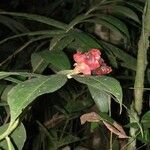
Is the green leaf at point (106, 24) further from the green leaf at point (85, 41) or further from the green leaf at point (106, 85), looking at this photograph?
the green leaf at point (106, 85)

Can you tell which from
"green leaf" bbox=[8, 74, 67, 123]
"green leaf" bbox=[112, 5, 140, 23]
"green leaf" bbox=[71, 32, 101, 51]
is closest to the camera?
"green leaf" bbox=[8, 74, 67, 123]

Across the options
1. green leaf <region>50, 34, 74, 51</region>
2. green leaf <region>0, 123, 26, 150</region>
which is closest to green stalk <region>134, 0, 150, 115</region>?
green leaf <region>50, 34, 74, 51</region>

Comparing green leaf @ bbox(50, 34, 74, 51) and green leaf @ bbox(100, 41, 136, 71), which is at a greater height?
green leaf @ bbox(50, 34, 74, 51)

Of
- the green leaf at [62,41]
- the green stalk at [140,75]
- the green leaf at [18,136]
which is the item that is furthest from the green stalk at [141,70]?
the green leaf at [18,136]

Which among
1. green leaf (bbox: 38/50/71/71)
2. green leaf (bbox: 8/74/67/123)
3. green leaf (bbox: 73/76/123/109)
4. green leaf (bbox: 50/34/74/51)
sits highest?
green leaf (bbox: 8/74/67/123)

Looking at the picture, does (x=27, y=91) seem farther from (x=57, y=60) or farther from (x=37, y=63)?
(x=37, y=63)

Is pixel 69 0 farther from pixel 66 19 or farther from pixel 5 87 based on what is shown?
pixel 5 87

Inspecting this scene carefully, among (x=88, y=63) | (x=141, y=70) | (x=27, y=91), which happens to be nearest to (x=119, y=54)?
(x=141, y=70)

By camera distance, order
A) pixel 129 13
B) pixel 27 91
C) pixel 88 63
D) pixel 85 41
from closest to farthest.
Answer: pixel 27 91 < pixel 88 63 < pixel 85 41 < pixel 129 13

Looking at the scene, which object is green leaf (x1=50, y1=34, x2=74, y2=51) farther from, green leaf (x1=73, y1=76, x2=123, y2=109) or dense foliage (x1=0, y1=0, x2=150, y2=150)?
green leaf (x1=73, y1=76, x2=123, y2=109)

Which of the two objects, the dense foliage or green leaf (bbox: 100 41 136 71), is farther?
green leaf (bbox: 100 41 136 71)
